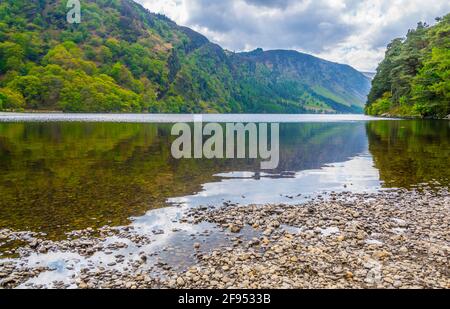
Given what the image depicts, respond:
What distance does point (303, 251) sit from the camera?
42.1ft

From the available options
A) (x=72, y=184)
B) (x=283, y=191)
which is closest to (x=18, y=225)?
(x=72, y=184)

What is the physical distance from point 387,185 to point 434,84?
288 ft

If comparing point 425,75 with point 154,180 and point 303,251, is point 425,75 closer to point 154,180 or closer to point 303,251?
point 154,180

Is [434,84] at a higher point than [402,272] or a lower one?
higher

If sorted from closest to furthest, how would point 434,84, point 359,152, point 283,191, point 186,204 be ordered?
point 186,204, point 283,191, point 359,152, point 434,84

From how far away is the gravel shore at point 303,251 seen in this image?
10711 millimetres

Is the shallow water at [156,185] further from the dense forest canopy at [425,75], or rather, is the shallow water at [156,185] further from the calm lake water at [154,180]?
the dense forest canopy at [425,75]

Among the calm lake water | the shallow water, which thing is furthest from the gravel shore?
the calm lake water

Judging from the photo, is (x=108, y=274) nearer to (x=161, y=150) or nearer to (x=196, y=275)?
(x=196, y=275)

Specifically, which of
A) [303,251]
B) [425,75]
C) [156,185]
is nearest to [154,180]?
[156,185]

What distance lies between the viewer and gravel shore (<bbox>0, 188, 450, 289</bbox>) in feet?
35.1
